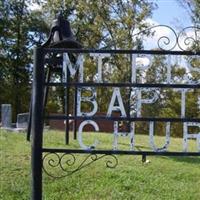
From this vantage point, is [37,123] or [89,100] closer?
[37,123]

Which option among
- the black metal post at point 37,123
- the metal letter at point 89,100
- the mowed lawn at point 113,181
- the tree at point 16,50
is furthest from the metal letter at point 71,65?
the tree at point 16,50

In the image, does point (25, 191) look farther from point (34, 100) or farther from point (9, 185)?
point (34, 100)

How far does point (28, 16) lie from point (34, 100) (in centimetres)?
3709

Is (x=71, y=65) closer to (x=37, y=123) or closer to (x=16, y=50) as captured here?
(x=37, y=123)

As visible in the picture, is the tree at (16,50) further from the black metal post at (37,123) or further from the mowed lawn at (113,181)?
the black metal post at (37,123)

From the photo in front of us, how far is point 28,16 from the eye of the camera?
40719 mm

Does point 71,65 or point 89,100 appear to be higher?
point 71,65

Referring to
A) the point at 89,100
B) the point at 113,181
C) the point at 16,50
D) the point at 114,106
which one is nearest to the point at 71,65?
the point at 89,100

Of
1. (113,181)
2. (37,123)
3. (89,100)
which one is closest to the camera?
(37,123)

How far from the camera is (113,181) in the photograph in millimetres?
7160

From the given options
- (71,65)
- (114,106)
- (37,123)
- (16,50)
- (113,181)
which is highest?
(16,50)

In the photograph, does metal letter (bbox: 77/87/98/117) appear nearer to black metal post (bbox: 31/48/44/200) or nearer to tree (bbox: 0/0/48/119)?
black metal post (bbox: 31/48/44/200)

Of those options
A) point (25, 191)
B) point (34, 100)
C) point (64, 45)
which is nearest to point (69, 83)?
point (34, 100)

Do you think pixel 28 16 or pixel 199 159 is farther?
pixel 28 16
